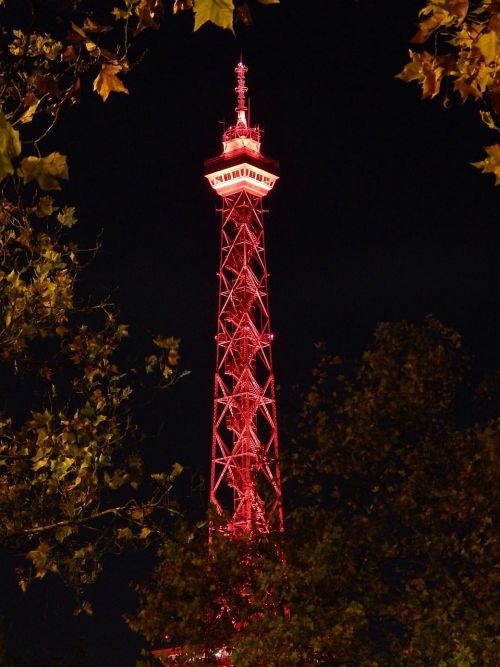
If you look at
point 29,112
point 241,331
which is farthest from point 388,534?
point 241,331

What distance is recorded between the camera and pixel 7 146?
4.50 metres

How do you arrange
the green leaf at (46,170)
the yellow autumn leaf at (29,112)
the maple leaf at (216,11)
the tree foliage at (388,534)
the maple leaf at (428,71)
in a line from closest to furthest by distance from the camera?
the maple leaf at (216,11) < the green leaf at (46,170) < the maple leaf at (428,71) < the yellow autumn leaf at (29,112) < the tree foliage at (388,534)

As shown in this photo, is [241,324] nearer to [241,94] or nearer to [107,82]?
[241,94]

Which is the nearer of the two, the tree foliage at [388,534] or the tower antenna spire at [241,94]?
the tree foliage at [388,534]

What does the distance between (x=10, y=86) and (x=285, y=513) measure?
14.9 metres

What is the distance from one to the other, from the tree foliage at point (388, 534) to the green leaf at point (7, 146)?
16.4 m

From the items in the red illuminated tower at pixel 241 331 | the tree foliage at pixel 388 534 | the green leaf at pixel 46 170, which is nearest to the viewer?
the green leaf at pixel 46 170

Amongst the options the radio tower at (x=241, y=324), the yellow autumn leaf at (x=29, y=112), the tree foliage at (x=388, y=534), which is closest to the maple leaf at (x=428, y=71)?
the yellow autumn leaf at (x=29, y=112)

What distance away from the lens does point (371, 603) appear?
2145 cm

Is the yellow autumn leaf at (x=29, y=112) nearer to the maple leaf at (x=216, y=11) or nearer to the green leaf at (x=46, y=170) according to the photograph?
the green leaf at (x=46, y=170)

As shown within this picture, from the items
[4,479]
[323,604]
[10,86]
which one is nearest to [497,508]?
[323,604]

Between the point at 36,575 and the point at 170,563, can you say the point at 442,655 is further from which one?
the point at 36,575

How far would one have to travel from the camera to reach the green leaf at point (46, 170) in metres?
5.73

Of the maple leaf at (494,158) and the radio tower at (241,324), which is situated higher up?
the radio tower at (241,324)
